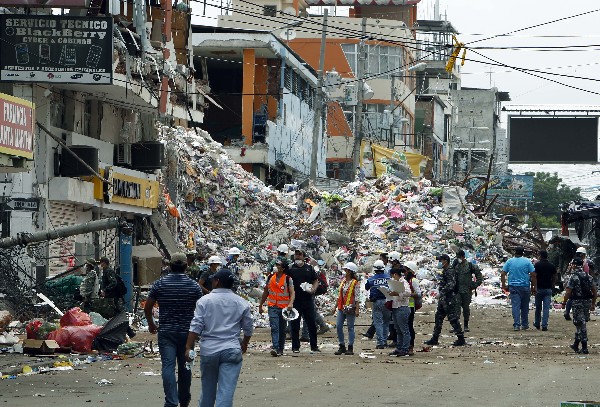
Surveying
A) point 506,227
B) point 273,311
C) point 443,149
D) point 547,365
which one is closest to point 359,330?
point 273,311

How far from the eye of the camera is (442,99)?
335 ft

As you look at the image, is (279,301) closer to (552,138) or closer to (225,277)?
(225,277)

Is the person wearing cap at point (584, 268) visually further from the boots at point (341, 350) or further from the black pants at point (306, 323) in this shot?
the black pants at point (306, 323)

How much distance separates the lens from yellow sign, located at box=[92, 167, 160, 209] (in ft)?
108

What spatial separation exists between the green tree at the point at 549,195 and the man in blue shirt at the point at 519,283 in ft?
304

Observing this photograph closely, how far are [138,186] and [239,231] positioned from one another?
15.1ft

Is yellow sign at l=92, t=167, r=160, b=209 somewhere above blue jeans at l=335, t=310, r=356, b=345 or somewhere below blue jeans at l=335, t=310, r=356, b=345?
above

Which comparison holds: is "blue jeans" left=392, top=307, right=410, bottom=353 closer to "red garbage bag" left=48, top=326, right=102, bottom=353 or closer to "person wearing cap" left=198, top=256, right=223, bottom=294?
"person wearing cap" left=198, top=256, right=223, bottom=294

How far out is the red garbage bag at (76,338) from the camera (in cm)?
2011

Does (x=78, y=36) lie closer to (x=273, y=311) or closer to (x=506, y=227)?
(x=273, y=311)

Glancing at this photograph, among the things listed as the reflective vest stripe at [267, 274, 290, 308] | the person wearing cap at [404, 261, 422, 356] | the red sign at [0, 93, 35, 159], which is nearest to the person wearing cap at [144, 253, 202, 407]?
the reflective vest stripe at [267, 274, 290, 308]

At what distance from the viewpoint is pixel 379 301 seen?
69.3 ft

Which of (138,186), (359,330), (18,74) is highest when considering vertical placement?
(18,74)

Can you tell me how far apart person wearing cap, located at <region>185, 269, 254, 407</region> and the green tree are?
354 ft
